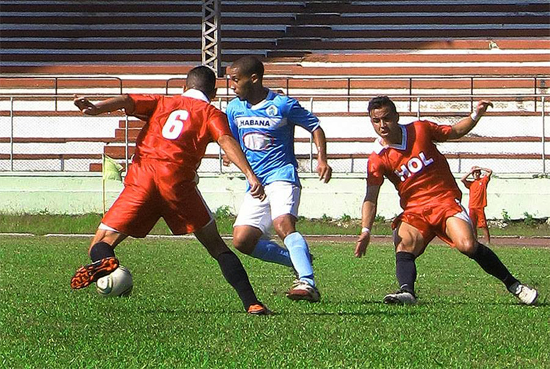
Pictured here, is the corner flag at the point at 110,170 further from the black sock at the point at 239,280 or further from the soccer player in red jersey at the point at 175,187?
the black sock at the point at 239,280

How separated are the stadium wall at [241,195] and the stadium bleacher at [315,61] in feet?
1.97

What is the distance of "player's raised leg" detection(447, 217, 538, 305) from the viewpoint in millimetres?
9633

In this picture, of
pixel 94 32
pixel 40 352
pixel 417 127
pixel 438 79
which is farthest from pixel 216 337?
pixel 94 32

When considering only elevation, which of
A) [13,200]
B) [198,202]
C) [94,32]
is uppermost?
[94,32]

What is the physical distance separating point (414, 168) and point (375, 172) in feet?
1.11

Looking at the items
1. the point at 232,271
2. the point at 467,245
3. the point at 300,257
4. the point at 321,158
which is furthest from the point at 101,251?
the point at 467,245

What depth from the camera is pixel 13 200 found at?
984 inches

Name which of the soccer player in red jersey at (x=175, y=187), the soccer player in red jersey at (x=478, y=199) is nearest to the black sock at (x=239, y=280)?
the soccer player in red jersey at (x=175, y=187)

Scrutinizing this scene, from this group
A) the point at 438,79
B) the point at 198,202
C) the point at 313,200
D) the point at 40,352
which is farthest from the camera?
the point at 438,79

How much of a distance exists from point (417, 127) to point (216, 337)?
3.46m

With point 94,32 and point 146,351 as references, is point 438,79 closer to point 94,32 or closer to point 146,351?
point 94,32

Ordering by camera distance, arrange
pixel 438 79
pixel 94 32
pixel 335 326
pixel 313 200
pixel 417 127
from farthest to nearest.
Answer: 1. pixel 94 32
2. pixel 438 79
3. pixel 313 200
4. pixel 417 127
5. pixel 335 326

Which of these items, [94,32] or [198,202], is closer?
[198,202]

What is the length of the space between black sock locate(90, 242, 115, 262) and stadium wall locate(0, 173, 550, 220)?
1609cm
